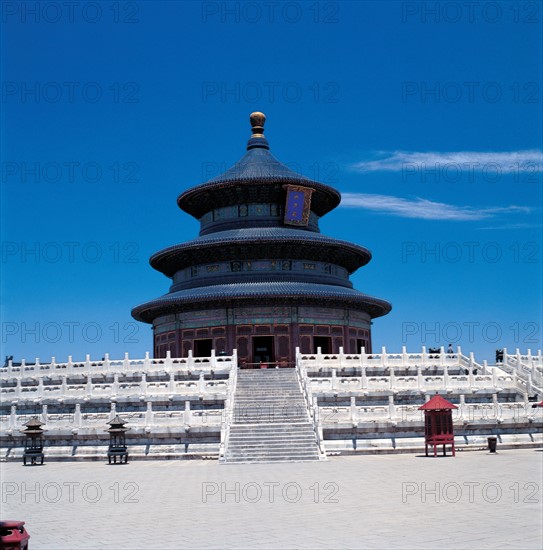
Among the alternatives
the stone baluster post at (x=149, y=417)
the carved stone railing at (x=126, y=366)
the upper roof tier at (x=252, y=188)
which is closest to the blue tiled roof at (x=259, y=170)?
the upper roof tier at (x=252, y=188)

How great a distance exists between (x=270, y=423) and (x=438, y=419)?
6.57 metres

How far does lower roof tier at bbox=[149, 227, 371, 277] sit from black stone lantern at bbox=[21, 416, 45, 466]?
22896 mm

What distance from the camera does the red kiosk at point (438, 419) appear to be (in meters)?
28.9

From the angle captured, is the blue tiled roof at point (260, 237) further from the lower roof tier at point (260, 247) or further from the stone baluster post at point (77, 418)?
the stone baluster post at point (77, 418)

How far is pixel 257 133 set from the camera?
2440 inches

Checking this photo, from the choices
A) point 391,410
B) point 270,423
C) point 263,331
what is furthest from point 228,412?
point 263,331

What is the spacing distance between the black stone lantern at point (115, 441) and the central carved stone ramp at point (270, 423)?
409cm

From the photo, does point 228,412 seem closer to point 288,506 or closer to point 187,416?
point 187,416

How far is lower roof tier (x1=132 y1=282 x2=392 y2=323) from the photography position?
48375 mm

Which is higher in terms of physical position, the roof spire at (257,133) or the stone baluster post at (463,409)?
the roof spire at (257,133)

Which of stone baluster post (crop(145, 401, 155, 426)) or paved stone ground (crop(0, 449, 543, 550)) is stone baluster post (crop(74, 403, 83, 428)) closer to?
stone baluster post (crop(145, 401, 155, 426))

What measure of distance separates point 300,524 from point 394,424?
1752cm

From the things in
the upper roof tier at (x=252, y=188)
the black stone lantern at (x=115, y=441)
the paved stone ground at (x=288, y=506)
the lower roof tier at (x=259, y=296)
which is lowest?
the paved stone ground at (x=288, y=506)

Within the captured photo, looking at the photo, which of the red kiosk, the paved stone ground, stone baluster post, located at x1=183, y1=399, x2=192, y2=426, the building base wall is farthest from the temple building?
the paved stone ground
